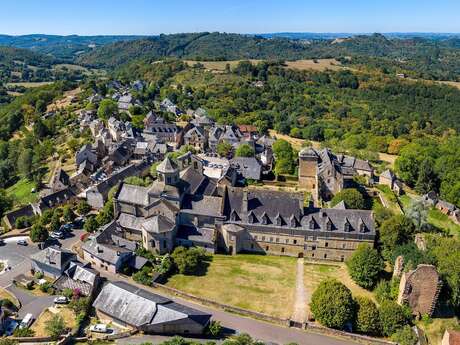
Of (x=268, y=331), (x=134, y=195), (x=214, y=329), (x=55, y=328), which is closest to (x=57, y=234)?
(x=134, y=195)

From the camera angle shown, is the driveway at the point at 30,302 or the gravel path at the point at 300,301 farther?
the gravel path at the point at 300,301

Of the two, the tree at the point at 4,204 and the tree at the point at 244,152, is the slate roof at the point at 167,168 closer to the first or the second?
the tree at the point at 4,204

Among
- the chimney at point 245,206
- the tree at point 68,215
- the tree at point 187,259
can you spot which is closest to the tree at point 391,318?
the chimney at point 245,206

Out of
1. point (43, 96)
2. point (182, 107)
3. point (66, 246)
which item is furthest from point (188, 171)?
point (43, 96)

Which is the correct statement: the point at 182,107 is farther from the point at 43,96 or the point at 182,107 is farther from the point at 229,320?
the point at 229,320

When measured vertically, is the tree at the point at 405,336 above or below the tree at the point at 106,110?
below

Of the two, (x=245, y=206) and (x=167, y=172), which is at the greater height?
(x=167, y=172)

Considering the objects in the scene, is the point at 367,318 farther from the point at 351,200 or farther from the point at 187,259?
the point at 351,200

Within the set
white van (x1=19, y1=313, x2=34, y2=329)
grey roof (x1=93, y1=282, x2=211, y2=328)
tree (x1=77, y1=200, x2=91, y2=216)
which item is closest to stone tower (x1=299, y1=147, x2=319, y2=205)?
tree (x1=77, y1=200, x2=91, y2=216)
